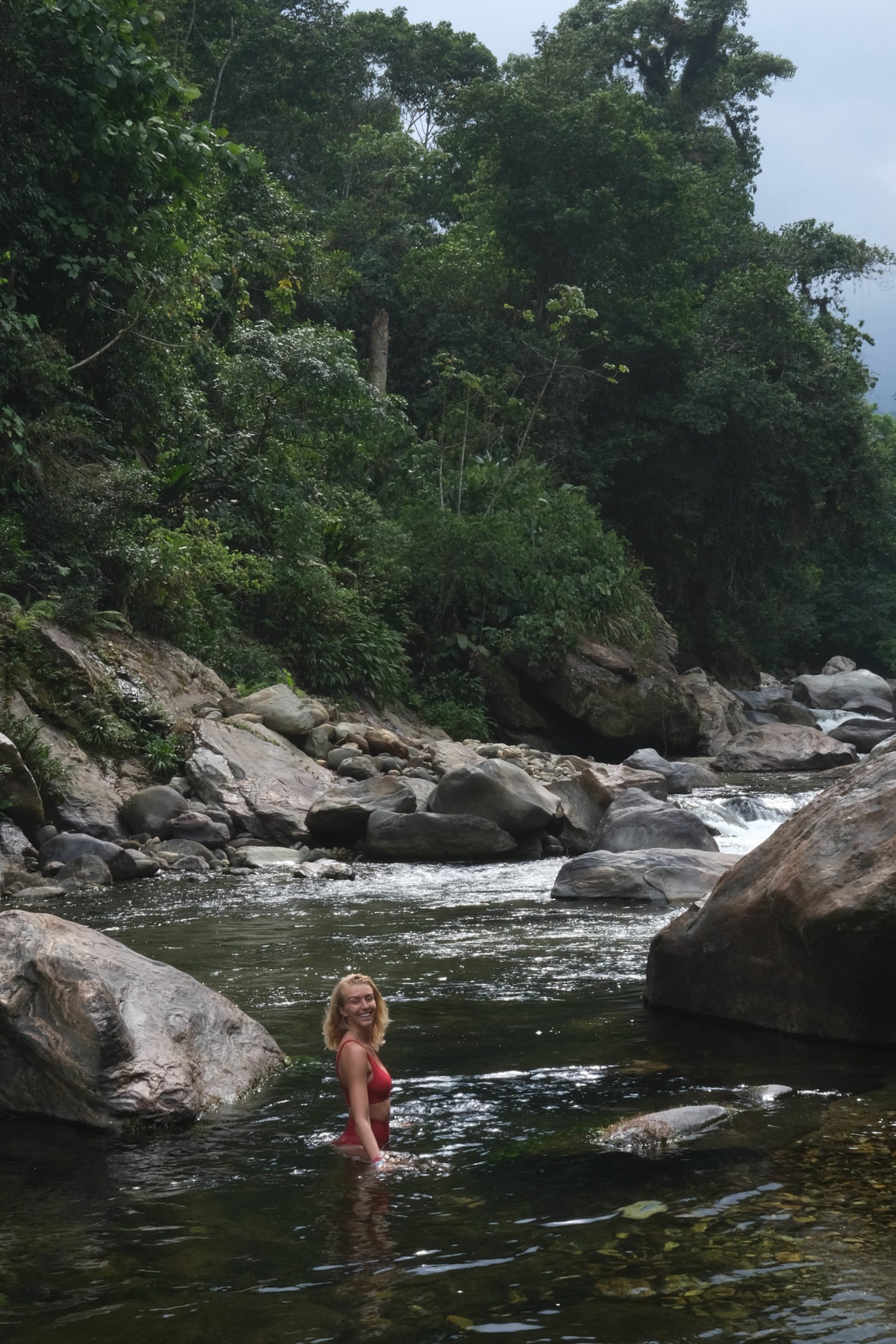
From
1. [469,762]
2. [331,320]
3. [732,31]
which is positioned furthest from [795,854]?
[732,31]

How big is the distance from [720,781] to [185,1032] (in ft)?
51.2

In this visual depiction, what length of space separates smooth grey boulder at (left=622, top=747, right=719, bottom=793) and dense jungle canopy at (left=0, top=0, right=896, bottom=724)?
10.3ft

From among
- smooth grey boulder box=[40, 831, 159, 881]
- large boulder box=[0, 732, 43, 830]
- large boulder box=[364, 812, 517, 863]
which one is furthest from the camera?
large boulder box=[364, 812, 517, 863]

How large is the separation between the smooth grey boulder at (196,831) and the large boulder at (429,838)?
1.42 meters

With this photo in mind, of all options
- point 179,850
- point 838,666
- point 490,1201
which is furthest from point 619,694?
point 838,666

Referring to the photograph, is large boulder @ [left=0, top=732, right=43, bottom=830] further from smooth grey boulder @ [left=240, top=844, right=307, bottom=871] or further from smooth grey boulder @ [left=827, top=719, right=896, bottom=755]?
smooth grey boulder @ [left=827, top=719, right=896, bottom=755]

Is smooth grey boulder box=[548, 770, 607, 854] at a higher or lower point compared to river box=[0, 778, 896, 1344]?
Result: higher

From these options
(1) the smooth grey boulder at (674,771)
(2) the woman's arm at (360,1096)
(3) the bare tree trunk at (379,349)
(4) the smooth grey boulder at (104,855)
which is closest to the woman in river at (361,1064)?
(2) the woman's arm at (360,1096)

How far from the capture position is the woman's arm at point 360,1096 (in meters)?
4.31

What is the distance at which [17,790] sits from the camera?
11586 millimetres

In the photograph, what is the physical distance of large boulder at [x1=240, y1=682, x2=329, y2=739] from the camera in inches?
610

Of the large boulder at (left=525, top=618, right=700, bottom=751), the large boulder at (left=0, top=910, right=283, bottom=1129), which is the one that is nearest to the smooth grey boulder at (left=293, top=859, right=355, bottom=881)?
the large boulder at (left=0, top=910, right=283, bottom=1129)

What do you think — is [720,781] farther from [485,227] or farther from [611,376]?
[485,227]

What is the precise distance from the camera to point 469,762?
1684 centimetres
